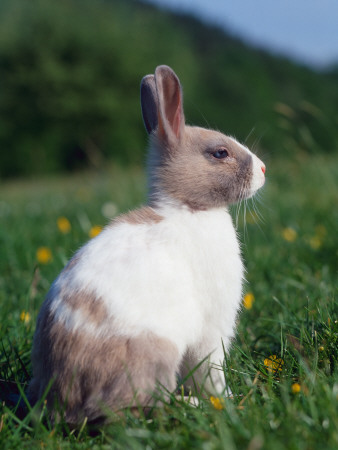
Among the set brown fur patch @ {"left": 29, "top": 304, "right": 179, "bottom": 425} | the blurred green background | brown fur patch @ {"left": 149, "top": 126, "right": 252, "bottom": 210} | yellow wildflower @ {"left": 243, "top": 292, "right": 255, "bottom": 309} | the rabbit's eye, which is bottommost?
the blurred green background

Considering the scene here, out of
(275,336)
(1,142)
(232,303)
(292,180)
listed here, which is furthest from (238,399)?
(1,142)

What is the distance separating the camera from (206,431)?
176 centimetres

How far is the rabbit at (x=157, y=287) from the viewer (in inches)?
79.2

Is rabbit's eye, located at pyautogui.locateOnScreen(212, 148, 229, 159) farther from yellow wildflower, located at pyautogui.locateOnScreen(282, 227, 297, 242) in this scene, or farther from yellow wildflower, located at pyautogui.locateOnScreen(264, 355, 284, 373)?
yellow wildflower, located at pyautogui.locateOnScreen(282, 227, 297, 242)

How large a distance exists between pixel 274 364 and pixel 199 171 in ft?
3.04

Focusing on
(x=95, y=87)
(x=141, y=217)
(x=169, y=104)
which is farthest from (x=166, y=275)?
(x=95, y=87)

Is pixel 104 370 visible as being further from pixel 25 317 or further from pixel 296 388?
pixel 25 317

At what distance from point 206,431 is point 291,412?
288 millimetres

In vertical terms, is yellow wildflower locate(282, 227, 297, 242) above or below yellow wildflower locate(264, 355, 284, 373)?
below

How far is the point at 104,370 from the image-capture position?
2.00 meters

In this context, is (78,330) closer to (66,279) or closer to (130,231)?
(66,279)

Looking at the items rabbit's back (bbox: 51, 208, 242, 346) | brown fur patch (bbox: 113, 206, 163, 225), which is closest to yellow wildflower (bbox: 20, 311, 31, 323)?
rabbit's back (bbox: 51, 208, 242, 346)

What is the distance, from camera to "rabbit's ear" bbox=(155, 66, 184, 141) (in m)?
2.28

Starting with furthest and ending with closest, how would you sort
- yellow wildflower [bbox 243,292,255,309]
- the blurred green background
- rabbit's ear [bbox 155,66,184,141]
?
1. the blurred green background
2. yellow wildflower [bbox 243,292,255,309]
3. rabbit's ear [bbox 155,66,184,141]
